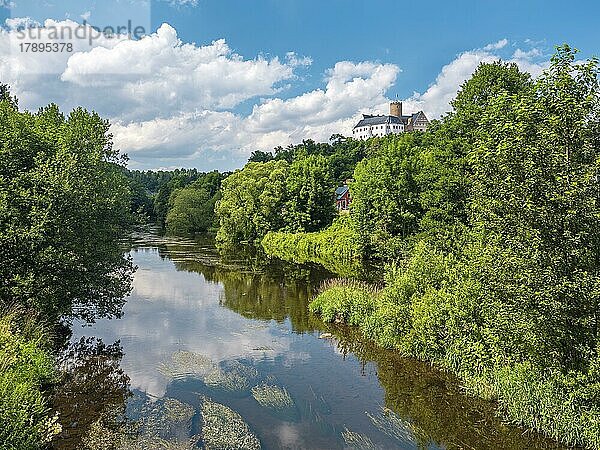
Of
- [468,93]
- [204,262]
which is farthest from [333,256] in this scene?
[468,93]

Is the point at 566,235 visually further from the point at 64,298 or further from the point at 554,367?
the point at 64,298

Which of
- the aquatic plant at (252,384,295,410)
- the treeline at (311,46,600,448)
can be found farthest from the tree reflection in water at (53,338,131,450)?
the treeline at (311,46,600,448)

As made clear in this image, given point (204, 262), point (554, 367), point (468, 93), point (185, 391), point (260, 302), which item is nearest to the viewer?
point (554, 367)

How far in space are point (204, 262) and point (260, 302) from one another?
633 inches

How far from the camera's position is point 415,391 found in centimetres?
1484

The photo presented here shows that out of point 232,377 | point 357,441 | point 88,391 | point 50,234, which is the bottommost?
point 357,441

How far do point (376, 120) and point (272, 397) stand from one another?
133182 millimetres

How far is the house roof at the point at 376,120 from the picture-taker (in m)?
139

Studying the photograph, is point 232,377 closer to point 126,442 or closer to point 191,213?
point 126,442

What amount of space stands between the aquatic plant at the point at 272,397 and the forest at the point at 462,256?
4.70m

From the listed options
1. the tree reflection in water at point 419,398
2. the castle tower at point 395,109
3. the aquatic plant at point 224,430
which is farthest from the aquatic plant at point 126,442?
the castle tower at point 395,109

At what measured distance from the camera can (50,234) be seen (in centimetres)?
1700

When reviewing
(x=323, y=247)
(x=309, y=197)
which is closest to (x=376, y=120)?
(x=309, y=197)

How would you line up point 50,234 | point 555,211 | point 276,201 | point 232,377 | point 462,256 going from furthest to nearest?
point 276,201 → point 462,256 → point 50,234 → point 232,377 → point 555,211
